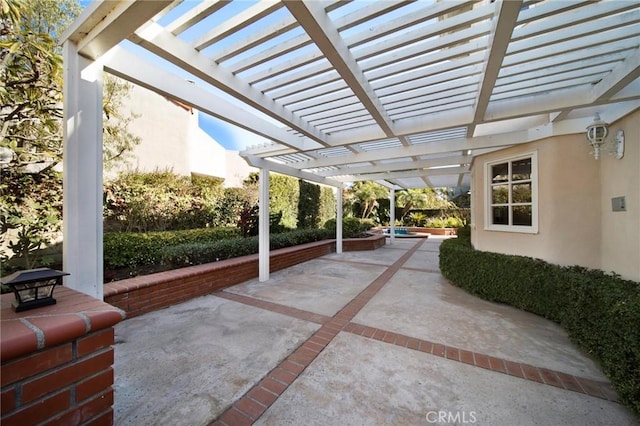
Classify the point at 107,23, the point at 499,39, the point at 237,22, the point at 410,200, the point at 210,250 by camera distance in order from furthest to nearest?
the point at 410,200 < the point at 210,250 < the point at 237,22 < the point at 499,39 < the point at 107,23

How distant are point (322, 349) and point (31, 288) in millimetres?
2743

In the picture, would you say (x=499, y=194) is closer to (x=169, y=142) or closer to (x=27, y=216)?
(x=27, y=216)

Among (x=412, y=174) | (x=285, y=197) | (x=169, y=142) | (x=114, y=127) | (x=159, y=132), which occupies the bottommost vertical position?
(x=285, y=197)

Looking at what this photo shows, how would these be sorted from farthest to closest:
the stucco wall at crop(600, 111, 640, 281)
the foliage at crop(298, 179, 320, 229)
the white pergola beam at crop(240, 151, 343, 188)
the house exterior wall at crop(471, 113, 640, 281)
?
the foliage at crop(298, 179, 320, 229) → the white pergola beam at crop(240, 151, 343, 188) → the house exterior wall at crop(471, 113, 640, 281) → the stucco wall at crop(600, 111, 640, 281)

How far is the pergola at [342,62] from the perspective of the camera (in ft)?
7.41

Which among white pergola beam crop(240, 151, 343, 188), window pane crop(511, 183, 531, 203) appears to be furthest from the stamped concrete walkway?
white pergola beam crop(240, 151, 343, 188)

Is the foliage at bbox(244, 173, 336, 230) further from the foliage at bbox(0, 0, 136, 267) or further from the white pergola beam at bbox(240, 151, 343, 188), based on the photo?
the foliage at bbox(0, 0, 136, 267)

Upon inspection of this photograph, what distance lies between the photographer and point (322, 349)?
3170mm

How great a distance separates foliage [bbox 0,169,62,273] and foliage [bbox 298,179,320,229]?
316 inches

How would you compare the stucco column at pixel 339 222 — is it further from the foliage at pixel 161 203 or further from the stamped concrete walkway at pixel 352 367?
the stamped concrete walkway at pixel 352 367

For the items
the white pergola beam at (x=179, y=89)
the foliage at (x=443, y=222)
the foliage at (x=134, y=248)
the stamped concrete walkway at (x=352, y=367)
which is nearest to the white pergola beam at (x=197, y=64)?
the white pergola beam at (x=179, y=89)

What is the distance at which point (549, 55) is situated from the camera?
9.18 ft

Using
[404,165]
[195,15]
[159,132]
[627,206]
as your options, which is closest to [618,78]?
[627,206]

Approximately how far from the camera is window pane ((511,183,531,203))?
5.06 metres
